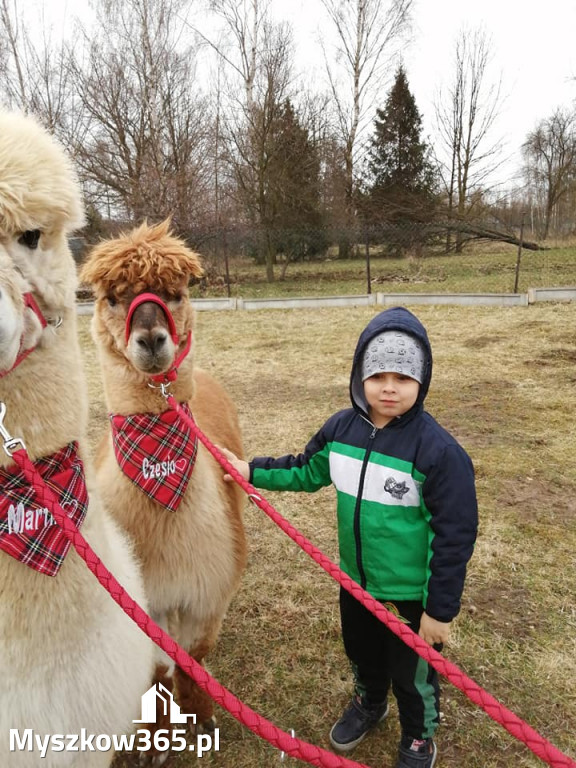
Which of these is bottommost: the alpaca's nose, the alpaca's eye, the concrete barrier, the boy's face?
the concrete barrier

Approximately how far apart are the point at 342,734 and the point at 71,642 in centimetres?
132

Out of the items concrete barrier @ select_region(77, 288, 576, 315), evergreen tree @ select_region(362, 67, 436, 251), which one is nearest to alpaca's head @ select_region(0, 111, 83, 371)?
concrete barrier @ select_region(77, 288, 576, 315)

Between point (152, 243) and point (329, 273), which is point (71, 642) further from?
point (329, 273)

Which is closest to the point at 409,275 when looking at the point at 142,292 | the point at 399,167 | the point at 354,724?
the point at 399,167

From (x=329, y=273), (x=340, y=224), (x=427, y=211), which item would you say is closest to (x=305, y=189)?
(x=340, y=224)

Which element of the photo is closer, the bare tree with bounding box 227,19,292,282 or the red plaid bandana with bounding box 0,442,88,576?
the red plaid bandana with bounding box 0,442,88,576

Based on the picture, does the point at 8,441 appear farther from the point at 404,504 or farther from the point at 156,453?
the point at 404,504

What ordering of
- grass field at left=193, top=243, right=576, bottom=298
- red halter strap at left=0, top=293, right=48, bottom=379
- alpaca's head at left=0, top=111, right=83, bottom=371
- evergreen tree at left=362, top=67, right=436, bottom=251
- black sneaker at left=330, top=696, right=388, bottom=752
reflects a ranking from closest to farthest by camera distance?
alpaca's head at left=0, top=111, right=83, bottom=371 → red halter strap at left=0, top=293, right=48, bottom=379 → black sneaker at left=330, top=696, right=388, bottom=752 → grass field at left=193, top=243, right=576, bottom=298 → evergreen tree at left=362, top=67, right=436, bottom=251

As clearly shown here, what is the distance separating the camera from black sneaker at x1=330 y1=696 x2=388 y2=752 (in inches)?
77.5

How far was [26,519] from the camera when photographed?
1.08 m

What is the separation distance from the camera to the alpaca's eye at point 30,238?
3.27ft

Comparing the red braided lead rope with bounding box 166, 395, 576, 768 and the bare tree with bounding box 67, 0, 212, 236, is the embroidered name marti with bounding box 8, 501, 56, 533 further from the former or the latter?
the bare tree with bounding box 67, 0, 212, 236

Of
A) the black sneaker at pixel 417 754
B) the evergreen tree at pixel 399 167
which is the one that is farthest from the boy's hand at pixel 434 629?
the evergreen tree at pixel 399 167

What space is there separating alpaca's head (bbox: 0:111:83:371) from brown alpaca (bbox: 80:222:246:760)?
671 mm
